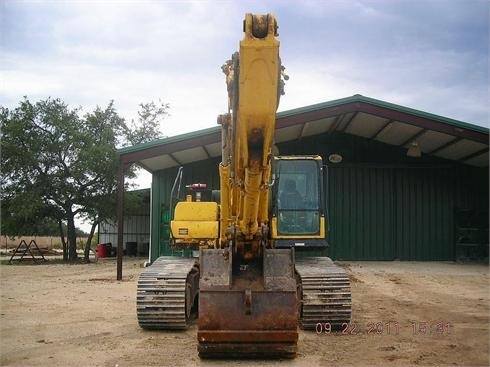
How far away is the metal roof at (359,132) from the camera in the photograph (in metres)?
16.6

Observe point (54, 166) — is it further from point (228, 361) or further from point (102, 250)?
point (228, 361)

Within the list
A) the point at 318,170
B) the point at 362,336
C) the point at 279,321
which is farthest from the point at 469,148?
the point at 279,321

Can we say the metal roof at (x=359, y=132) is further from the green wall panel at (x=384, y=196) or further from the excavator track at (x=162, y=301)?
the excavator track at (x=162, y=301)

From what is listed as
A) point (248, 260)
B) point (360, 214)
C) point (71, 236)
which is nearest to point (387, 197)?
point (360, 214)

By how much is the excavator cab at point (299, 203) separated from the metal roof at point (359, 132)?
6.24m

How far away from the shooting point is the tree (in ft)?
80.7

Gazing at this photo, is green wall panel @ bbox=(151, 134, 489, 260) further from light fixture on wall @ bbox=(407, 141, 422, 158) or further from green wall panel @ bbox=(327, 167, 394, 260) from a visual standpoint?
light fixture on wall @ bbox=(407, 141, 422, 158)

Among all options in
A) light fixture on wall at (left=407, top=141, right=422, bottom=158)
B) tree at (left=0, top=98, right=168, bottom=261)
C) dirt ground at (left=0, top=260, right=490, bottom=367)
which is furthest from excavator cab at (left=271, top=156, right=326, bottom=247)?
tree at (left=0, top=98, right=168, bottom=261)

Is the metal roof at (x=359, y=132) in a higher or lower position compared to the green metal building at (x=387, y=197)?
higher

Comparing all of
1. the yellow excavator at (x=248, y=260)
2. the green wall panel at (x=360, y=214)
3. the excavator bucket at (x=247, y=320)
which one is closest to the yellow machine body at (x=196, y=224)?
the yellow excavator at (x=248, y=260)

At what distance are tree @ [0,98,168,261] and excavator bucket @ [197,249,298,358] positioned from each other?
19.3 metres

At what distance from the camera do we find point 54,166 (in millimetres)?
25469

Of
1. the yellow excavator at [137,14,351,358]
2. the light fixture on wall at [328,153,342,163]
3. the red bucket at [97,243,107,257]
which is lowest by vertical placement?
the red bucket at [97,243,107,257]

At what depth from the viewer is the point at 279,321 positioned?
6402 mm
